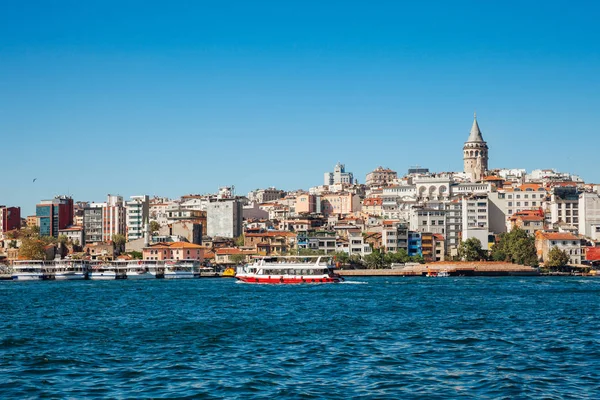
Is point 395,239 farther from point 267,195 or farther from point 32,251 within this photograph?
point 267,195

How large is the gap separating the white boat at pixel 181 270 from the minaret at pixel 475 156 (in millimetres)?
74573

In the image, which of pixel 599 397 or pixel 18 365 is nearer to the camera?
pixel 599 397

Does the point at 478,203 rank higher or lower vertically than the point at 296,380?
higher

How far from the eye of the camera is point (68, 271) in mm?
93562

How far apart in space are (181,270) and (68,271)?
1208 cm

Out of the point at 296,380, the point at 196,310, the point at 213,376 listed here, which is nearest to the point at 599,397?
the point at 296,380

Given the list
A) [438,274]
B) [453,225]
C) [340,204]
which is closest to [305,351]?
[438,274]

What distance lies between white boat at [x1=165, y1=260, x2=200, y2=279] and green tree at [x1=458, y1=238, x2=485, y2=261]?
2802cm

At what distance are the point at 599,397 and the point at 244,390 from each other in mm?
7196

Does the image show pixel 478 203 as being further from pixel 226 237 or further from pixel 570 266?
pixel 226 237

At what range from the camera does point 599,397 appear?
17.5 metres

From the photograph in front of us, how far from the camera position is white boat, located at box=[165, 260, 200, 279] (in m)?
91.5

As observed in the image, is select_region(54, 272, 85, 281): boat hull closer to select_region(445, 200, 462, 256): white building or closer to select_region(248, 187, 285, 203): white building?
select_region(445, 200, 462, 256): white building

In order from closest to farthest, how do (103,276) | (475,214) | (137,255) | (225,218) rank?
1. (103,276)
2. (475,214)
3. (137,255)
4. (225,218)
